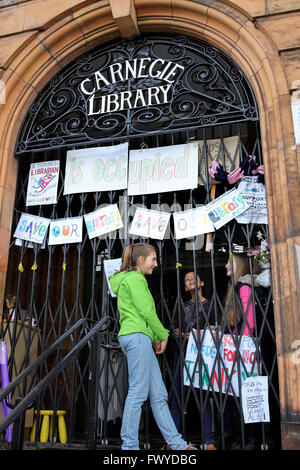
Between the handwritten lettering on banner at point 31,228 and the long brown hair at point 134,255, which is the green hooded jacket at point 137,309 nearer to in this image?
the long brown hair at point 134,255

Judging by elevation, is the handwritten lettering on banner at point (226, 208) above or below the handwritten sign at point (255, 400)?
above

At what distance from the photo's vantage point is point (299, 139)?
4.39 meters

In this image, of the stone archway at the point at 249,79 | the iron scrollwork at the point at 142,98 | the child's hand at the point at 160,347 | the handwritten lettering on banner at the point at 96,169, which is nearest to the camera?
the stone archway at the point at 249,79

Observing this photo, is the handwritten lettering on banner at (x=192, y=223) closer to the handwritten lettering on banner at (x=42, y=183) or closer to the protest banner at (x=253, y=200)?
the protest banner at (x=253, y=200)

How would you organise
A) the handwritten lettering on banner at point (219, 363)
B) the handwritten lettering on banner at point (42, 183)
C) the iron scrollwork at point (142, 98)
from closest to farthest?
the handwritten lettering on banner at point (219, 363)
the iron scrollwork at point (142, 98)
the handwritten lettering on banner at point (42, 183)

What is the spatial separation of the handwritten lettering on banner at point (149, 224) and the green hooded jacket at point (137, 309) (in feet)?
3.87

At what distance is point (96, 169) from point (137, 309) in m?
2.39

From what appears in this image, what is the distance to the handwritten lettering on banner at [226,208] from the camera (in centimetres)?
480

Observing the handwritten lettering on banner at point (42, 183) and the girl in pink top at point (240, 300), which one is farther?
the handwritten lettering on banner at point (42, 183)

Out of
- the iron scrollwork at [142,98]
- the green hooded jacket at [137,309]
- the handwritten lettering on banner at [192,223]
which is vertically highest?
the iron scrollwork at [142,98]

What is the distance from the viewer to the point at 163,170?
17.5 ft

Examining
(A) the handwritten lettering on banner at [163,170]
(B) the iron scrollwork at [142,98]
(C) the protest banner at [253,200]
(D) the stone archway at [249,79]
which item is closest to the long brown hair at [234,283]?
(C) the protest banner at [253,200]

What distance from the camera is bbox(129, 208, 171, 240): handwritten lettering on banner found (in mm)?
5137
